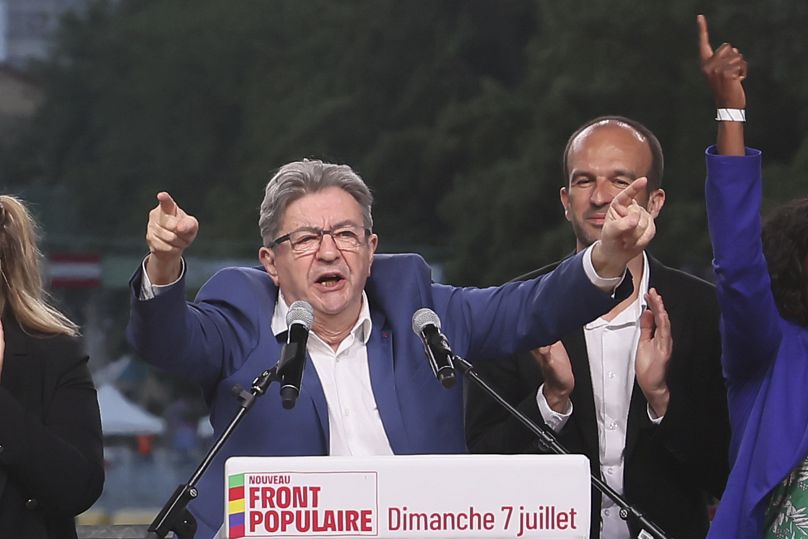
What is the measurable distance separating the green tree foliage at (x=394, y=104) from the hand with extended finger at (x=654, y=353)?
10952 mm

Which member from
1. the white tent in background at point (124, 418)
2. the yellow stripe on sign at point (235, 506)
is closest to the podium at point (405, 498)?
the yellow stripe on sign at point (235, 506)

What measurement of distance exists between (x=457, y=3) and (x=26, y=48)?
4.60 m

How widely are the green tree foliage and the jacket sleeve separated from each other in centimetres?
1122

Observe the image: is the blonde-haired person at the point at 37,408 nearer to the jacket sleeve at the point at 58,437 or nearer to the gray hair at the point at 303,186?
the jacket sleeve at the point at 58,437

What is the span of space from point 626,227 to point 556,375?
581mm

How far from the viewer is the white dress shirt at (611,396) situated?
3676 mm

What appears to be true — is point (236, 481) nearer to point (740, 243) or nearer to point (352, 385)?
point (352, 385)

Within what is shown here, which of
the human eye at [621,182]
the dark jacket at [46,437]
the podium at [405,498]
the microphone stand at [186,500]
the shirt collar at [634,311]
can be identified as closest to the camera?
the podium at [405,498]

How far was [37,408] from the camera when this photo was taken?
341cm

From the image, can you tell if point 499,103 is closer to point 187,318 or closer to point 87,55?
point 87,55

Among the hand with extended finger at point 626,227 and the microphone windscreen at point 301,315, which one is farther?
the hand with extended finger at point 626,227

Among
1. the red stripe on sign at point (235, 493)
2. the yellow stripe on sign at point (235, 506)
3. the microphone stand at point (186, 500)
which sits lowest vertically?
the yellow stripe on sign at point (235, 506)

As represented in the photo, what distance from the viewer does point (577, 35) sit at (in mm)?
15609

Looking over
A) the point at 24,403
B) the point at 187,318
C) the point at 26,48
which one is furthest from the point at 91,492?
the point at 26,48
